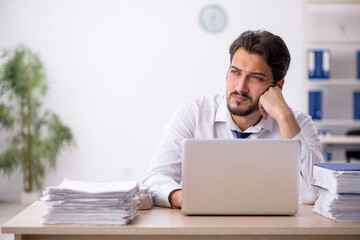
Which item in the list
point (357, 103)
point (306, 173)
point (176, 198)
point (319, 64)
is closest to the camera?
point (176, 198)

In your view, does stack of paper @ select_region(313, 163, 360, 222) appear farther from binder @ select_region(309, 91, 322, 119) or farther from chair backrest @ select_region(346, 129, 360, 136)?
chair backrest @ select_region(346, 129, 360, 136)

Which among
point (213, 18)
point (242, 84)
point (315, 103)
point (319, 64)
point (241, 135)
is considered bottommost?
point (241, 135)

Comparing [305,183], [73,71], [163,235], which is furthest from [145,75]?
[163,235]

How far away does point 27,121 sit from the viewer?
5316 mm

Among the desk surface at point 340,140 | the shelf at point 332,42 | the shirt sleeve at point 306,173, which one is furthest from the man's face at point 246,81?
the shelf at point 332,42

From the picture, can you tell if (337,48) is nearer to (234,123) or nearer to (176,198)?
(234,123)

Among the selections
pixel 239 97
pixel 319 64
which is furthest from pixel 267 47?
pixel 319 64

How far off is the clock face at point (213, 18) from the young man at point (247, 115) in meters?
3.34

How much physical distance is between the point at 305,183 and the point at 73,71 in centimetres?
410

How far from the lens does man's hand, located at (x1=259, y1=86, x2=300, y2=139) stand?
188 cm

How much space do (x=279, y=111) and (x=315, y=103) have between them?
11.2ft

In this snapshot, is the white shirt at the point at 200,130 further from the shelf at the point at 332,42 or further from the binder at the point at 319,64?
the shelf at the point at 332,42

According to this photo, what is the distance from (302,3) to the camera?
5312 millimetres

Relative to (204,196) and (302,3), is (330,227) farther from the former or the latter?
(302,3)
